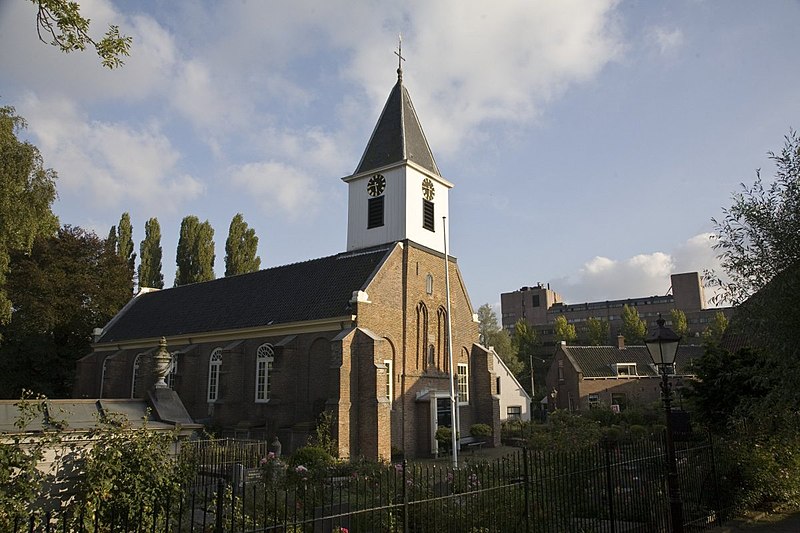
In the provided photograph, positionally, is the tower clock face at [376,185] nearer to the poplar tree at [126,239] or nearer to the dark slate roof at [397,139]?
the dark slate roof at [397,139]

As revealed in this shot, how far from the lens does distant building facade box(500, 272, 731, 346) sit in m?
109

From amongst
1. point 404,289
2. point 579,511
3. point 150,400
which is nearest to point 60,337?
point 404,289

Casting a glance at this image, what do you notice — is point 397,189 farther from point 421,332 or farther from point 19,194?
point 19,194

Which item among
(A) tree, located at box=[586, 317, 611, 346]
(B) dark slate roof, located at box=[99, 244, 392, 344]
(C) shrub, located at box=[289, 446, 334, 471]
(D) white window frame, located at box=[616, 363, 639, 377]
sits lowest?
(C) shrub, located at box=[289, 446, 334, 471]

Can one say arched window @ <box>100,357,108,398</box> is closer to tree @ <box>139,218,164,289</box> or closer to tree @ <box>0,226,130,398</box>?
tree @ <box>0,226,130,398</box>

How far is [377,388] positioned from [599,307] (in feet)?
346

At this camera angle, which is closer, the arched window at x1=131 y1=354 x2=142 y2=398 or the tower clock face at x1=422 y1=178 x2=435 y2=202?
the tower clock face at x1=422 y1=178 x2=435 y2=202

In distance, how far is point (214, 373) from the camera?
3212 centimetres

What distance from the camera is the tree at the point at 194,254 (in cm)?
5322

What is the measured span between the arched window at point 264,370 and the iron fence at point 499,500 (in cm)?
1515

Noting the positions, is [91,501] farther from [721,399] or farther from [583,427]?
[721,399]

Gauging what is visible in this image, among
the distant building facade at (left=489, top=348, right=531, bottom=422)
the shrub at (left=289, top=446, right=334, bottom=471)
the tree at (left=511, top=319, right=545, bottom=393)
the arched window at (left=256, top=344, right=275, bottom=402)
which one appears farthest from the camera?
the tree at (left=511, top=319, right=545, bottom=393)

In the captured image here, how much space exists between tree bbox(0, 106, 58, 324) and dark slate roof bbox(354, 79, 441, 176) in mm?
15748

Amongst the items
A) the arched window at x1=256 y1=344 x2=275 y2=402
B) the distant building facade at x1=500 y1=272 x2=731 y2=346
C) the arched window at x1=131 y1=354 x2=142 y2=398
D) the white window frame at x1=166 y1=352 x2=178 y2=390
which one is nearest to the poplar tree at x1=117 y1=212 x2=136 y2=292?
the arched window at x1=131 y1=354 x2=142 y2=398
